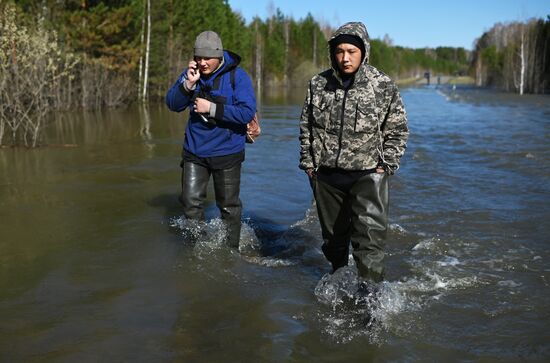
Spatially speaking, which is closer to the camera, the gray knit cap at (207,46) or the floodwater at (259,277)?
the floodwater at (259,277)

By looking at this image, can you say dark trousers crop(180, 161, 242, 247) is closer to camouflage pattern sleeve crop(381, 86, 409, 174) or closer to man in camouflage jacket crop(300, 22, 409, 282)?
man in camouflage jacket crop(300, 22, 409, 282)

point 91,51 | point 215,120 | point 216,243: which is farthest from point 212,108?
point 91,51

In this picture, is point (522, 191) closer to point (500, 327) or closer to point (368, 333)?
point (500, 327)

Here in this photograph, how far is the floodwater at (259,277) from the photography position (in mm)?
3602

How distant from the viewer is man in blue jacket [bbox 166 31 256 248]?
4973 millimetres

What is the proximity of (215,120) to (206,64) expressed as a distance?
523 millimetres

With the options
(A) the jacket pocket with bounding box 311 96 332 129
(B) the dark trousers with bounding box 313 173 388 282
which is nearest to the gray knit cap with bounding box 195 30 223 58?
(A) the jacket pocket with bounding box 311 96 332 129

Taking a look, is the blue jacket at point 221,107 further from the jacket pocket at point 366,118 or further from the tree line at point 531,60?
the tree line at point 531,60

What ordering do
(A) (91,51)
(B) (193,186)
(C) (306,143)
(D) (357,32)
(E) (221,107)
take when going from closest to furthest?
(D) (357,32) → (C) (306,143) → (E) (221,107) → (B) (193,186) → (A) (91,51)

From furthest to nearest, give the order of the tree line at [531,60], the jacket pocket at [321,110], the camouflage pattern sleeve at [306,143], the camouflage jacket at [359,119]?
1. the tree line at [531,60]
2. the camouflage pattern sleeve at [306,143]
3. the jacket pocket at [321,110]
4. the camouflage jacket at [359,119]

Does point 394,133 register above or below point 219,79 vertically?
below

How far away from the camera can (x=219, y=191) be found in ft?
18.0

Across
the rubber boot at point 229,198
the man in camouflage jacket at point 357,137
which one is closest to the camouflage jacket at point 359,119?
the man in camouflage jacket at point 357,137

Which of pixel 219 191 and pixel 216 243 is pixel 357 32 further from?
pixel 216 243
